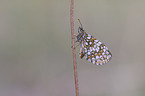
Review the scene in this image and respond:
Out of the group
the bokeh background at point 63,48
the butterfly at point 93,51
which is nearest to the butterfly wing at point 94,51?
the butterfly at point 93,51

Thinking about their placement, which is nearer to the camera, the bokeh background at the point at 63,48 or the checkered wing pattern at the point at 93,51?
the checkered wing pattern at the point at 93,51

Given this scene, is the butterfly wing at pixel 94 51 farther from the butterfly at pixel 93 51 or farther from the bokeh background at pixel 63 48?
the bokeh background at pixel 63 48

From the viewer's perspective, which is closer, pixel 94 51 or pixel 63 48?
pixel 94 51

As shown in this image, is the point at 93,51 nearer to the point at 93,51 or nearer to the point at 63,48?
the point at 93,51

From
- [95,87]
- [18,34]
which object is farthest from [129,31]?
[18,34]

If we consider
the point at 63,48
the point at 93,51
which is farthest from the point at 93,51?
the point at 63,48

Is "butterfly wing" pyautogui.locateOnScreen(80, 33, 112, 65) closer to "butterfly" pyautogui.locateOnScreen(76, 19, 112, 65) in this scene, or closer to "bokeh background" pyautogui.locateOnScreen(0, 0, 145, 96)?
"butterfly" pyautogui.locateOnScreen(76, 19, 112, 65)
